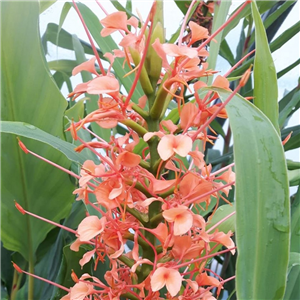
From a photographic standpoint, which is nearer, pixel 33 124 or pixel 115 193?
pixel 115 193

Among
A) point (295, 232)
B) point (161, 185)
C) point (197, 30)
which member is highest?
point (197, 30)

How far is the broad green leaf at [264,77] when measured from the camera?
9.1 inches

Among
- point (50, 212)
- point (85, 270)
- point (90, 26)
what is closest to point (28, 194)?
point (50, 212)

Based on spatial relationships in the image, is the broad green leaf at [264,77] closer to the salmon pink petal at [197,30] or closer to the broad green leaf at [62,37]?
the salmon pink petal at [197,30]

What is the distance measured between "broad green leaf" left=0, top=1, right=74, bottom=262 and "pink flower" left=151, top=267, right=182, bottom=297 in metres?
0.28

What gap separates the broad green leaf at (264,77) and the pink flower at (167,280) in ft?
0.43

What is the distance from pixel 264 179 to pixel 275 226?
3cm

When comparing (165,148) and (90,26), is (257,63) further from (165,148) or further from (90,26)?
(90,26)

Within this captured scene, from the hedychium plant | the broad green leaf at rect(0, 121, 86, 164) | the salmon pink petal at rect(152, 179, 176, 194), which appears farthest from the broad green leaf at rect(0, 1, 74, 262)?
the salmon pink petal at rect(152, 179, 176, 194)

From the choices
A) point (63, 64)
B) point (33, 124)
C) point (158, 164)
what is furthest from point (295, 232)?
point (63, 64)

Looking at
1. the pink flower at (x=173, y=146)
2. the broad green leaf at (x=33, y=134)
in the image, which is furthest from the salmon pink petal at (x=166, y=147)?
the broad green leaf at (x=33, y=134)

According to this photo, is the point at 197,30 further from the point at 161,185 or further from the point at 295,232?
the point at 295,232

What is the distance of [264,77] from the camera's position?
238mm

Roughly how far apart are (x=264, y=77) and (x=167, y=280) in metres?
0.16
